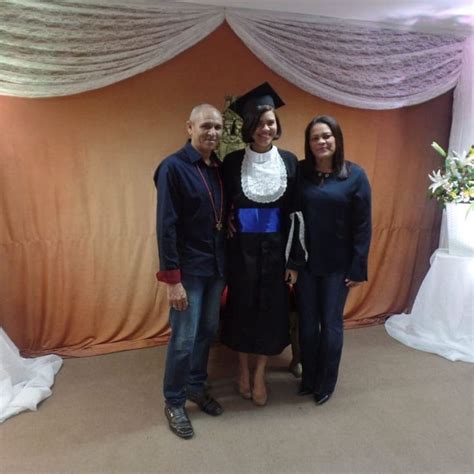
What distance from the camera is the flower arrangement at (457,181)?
2.40 metres

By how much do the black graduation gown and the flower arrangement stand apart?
1.10 metres

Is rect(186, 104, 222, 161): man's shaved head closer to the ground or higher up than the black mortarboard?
closer to the ground

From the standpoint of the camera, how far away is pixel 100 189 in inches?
92.7

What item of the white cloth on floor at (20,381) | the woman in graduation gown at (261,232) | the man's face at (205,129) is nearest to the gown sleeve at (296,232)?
the woman in graduation gown at (261,232)

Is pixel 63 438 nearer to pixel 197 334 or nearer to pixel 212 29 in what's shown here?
pixel 197 334

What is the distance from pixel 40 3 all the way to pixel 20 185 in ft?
2.94

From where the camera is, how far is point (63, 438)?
1.78 meters

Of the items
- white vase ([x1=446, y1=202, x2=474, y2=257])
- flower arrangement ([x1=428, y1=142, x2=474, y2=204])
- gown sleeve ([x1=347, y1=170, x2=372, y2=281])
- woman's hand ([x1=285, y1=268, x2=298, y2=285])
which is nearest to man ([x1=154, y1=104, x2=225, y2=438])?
woman's hand ([x1=285, y1=268, x2=298, y2=285])

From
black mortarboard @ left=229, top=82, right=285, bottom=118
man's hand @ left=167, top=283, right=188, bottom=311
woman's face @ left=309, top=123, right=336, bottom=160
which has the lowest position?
man's hand @ left=167, top=283, right=188, bottom=311

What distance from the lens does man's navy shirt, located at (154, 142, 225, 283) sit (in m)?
1.66

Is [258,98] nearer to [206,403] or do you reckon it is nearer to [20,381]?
[206,403]

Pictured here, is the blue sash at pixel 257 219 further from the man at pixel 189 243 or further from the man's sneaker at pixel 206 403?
the man's sneaker at pixel 206 403

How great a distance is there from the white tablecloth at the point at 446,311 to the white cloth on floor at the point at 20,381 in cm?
212

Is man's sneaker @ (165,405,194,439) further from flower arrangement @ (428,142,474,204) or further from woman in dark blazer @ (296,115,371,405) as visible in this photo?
flower arrangement @ (428,142,474,204)
